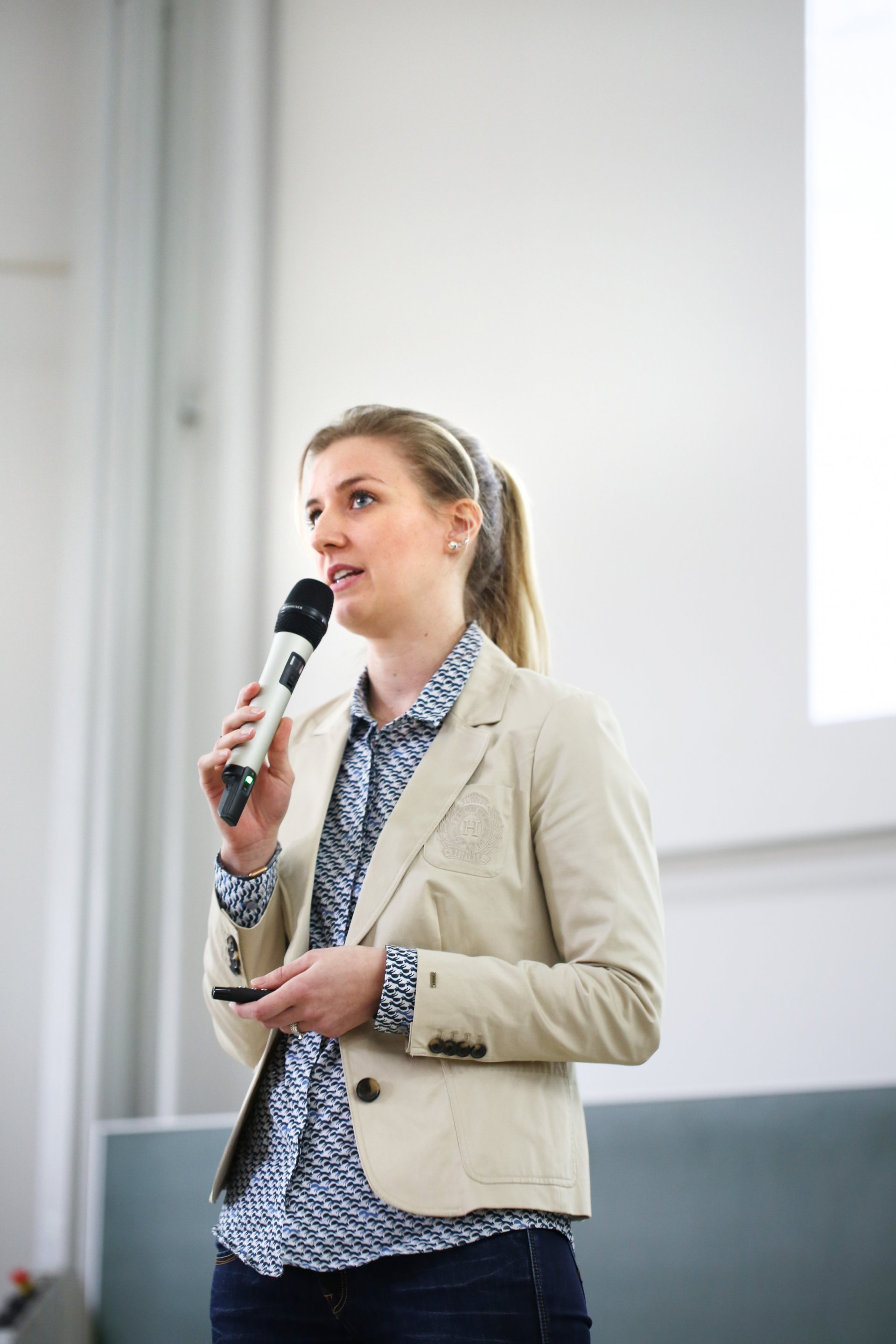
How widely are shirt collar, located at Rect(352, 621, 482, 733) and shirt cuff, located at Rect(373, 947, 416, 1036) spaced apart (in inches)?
12.3

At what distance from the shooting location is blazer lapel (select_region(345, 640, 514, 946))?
117cm

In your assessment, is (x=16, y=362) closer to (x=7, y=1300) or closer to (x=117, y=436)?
(x=117, y=436)

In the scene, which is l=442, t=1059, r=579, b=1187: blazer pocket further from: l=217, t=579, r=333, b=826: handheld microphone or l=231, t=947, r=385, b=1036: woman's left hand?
l=217, t=579, r=333, b=826: handheld microphone

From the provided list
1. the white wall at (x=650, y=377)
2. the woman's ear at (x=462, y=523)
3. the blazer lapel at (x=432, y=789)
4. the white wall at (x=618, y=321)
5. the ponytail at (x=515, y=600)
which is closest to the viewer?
the blazer lapel at (x=432, y=789)

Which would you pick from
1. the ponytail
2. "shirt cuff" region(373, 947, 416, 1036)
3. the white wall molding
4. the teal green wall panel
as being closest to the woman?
"shirt cuff" region(373, 947, 416, 1036)

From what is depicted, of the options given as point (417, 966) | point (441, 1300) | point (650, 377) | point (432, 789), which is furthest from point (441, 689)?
point (650, 377)

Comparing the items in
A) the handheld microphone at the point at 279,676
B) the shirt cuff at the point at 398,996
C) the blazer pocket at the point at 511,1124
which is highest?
the handheld microphone at the point at 279,676

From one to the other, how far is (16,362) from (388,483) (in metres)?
1.48

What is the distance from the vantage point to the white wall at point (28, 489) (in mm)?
2332

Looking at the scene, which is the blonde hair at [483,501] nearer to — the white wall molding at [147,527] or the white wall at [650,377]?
the white wall at [650,377]

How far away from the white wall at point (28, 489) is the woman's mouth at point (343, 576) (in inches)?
51.1

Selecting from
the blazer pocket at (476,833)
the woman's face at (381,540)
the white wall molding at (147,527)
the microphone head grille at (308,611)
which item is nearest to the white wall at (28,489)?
the white wall molding at (147,527)

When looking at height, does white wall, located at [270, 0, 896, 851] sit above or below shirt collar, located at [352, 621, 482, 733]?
above

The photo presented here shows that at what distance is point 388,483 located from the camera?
142cm
